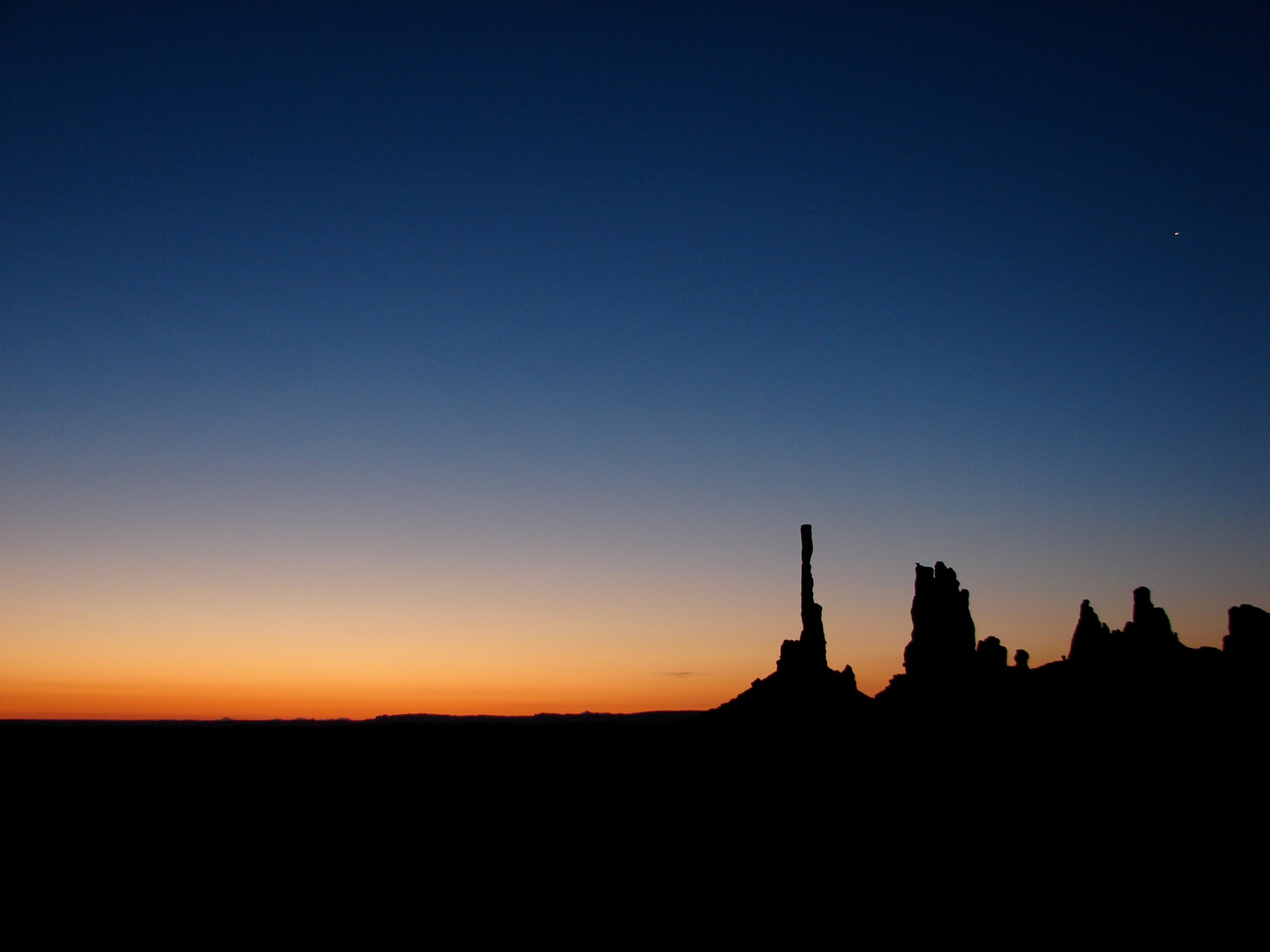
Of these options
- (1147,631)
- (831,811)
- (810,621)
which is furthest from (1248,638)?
(831,811)

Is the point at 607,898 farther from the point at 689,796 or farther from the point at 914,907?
the point at 689,796

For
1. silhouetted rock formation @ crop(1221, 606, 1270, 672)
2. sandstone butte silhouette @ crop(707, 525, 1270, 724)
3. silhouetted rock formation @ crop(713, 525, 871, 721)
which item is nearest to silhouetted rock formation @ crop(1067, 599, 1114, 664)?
sandstone butte silhouette @ crop(707, 525, 1270, 724)

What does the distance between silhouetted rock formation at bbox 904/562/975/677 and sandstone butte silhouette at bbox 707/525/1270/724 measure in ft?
0.19

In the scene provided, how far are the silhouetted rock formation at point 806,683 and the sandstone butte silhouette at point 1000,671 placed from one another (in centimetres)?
7

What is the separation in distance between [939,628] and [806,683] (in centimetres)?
916

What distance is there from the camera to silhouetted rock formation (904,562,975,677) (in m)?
49.8

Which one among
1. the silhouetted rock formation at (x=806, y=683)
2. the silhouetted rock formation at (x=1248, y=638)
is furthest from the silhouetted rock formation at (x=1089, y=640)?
the silhouetted rock formation at (x=806, y=683)

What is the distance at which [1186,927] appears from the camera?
18656mm

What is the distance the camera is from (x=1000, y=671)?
160ft

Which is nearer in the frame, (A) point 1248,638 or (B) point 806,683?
(A) point 1248,638

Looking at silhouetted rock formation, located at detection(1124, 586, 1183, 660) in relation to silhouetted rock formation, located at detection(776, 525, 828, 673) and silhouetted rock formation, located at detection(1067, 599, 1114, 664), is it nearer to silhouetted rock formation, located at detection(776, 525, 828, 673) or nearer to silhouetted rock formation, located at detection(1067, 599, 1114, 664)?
silhouetted rock formation, located at detection(1067, 599, 1114, 664)

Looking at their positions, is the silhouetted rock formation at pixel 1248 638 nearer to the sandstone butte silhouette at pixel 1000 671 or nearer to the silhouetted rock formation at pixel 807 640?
the sandstone butte silhouette at pixel 1000 671

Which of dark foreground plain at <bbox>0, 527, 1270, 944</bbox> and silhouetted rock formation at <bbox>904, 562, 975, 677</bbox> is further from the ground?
silhouetted rock formation at <bbox>904, 562, 975, 677</bbox>

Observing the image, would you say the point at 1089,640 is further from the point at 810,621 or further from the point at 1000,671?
the point at 810,621
